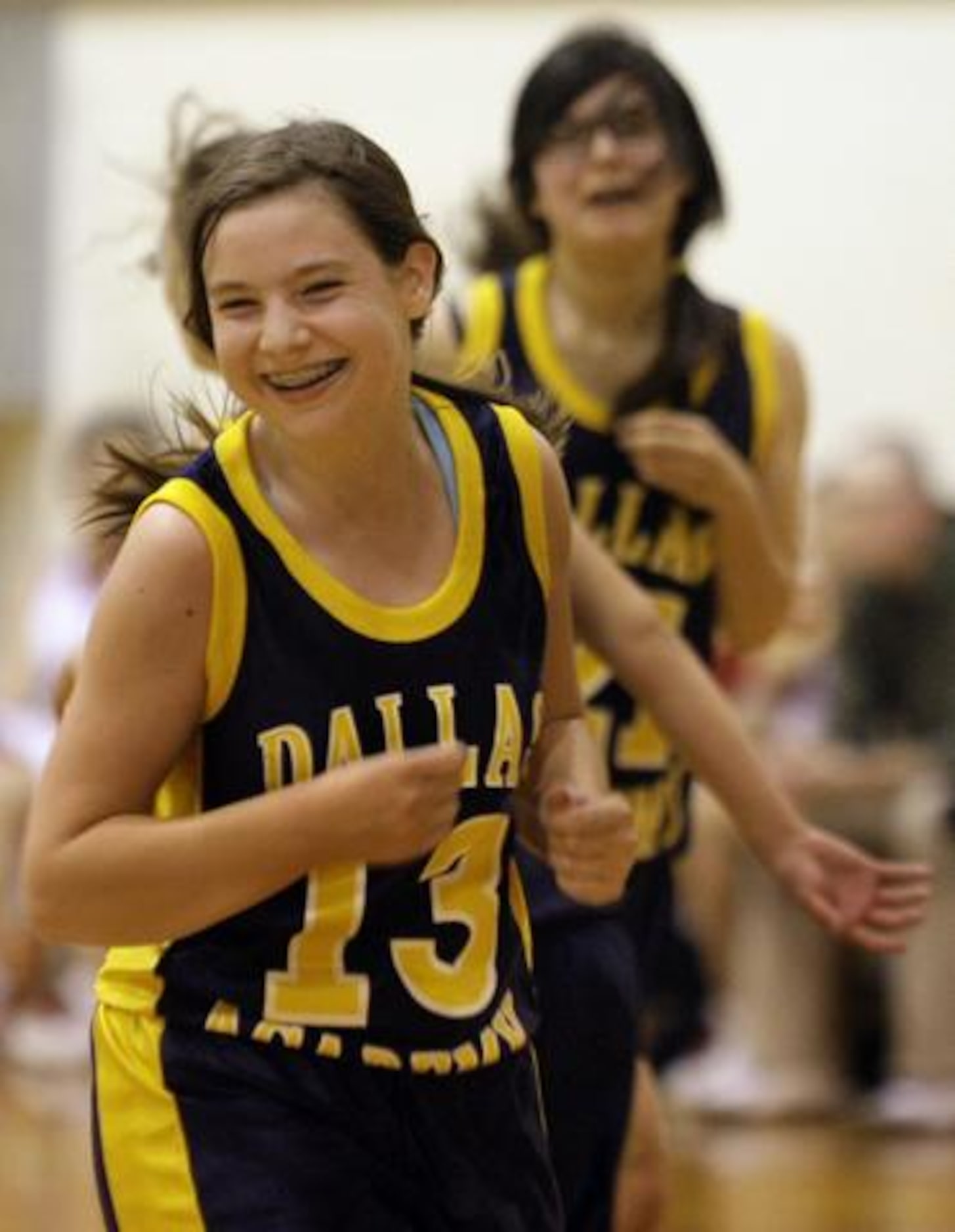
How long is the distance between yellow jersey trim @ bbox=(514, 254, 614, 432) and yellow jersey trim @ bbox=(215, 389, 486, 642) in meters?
0.97

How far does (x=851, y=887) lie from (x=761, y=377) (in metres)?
0.83

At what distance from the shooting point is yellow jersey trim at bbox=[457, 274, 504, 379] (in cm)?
385

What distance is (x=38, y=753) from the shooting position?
726cm

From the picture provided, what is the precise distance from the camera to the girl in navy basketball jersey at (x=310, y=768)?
265 cm

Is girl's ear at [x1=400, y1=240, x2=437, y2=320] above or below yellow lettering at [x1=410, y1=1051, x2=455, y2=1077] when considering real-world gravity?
above

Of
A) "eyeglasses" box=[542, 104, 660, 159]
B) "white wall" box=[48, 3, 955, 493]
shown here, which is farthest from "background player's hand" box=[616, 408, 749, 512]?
"white wall" box=[48, 3, 955, 493]

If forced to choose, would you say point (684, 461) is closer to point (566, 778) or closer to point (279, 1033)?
point (566, 778)

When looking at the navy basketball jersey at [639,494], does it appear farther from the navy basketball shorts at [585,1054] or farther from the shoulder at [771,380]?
the navy basketball shorts at [585,1054]

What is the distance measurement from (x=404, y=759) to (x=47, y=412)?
6.39m

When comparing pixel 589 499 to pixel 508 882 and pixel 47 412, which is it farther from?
pixel 47 412

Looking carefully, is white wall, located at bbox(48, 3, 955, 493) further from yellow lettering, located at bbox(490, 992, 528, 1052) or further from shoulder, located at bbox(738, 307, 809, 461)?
yellow lettering, located at bbox(490, 992, 528, 1052)

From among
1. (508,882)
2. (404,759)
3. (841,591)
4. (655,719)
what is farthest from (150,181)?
(841,591)

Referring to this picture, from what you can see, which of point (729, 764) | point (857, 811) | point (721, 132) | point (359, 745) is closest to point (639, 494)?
point (729, 764)

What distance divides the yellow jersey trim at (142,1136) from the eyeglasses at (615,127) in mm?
1431
